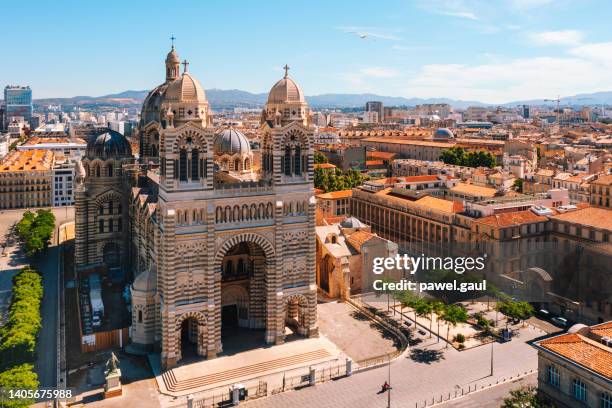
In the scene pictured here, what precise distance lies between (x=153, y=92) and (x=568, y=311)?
225 feet

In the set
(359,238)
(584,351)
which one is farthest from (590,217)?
(584,351)

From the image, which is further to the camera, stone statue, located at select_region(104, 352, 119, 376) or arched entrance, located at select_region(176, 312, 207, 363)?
arched entrance, located at select_region(176, 312, 207, 363)

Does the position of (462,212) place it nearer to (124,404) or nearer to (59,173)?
(124,404)

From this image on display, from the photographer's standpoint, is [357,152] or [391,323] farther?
[357,152]

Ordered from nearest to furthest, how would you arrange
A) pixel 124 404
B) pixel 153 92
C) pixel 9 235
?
pixel 124 404 < pixel 153 92 < pixel 9 235

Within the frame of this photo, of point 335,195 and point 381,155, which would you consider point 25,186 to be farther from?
point 381,155

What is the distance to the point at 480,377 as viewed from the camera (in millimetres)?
57438

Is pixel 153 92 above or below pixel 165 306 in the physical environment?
above

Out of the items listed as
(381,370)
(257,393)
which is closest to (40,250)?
(257,393)

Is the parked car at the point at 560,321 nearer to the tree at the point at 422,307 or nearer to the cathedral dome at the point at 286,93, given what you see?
the tree at the point at 422,307

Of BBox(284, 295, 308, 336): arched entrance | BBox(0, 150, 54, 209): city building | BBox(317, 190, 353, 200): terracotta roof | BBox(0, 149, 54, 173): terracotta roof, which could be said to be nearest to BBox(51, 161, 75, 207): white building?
BBox(0, 150, 54, 209): city building

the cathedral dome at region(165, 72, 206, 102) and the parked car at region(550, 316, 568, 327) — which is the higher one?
the cathedral dome at region(165, 72, 206, 102)

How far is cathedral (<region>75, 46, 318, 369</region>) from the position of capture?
190 ft

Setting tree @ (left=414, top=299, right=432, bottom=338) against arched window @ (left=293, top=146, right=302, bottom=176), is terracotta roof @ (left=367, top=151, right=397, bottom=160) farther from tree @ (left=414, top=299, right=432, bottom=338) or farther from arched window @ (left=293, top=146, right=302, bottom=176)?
arched window @ (left=293, top=146, right=302, bottom=176)
